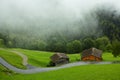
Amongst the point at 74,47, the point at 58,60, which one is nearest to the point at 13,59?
the point at 58,60

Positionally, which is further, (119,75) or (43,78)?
(43,78)

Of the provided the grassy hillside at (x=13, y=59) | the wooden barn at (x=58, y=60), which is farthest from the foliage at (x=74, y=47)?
the grassy hillside at (x=13, y=59)

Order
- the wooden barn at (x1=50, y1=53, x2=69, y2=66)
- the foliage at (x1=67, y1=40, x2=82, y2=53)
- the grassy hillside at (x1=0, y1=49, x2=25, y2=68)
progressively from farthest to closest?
the foliage at (x1=67, y1=40, x2=82, y2=53) < the wooden barn at (x1=50, y1=53, x2=69, y2=66) < the grassy hillside at (x1=0, y1=49, x2=25, y2=68)

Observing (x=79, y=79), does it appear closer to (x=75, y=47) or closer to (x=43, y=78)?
(x=43, y=78)

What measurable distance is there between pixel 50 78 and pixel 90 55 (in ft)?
215

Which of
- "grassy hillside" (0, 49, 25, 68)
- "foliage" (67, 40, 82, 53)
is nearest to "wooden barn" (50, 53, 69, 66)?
"grassy hillside" (0, 49, 25, 68)

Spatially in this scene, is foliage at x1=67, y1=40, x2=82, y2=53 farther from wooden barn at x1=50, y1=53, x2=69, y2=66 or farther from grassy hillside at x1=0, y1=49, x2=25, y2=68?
grassy hillside at x1=0, y1=49, x2=25, y2=68

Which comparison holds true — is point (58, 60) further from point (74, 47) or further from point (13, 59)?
point (74, 47)

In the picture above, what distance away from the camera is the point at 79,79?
212 feet

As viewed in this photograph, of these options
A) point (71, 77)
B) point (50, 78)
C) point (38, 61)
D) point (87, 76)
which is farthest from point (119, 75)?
point (38, 61)

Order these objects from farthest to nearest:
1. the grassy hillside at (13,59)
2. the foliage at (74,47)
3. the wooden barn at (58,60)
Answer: the foliage at (74,47) → the wooden barn at (58,60) → the grassy hillside at (13,59)

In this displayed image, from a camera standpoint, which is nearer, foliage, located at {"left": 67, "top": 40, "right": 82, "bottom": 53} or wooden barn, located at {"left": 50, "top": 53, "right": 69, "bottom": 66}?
wooden barn, located at {"left": 50, "top": 53, "right": 69, "bottom": 66}

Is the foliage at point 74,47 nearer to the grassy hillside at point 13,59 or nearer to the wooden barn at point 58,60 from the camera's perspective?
the wooden barn at point 58,60

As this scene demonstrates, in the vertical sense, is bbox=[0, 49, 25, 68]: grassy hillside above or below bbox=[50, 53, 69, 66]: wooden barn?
above
